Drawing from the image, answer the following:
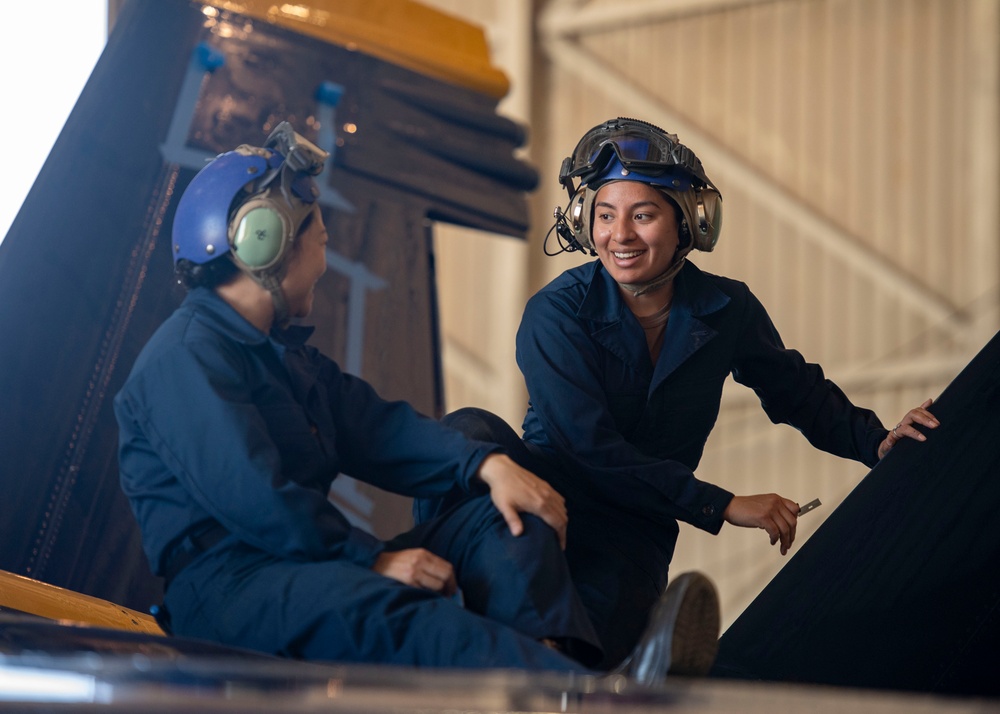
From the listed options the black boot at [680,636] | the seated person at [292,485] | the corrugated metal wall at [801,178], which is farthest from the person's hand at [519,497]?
the corrugated metal wall at [801,178]

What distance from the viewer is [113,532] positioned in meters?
2.16

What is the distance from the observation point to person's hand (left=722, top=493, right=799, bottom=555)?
1669 millimetres

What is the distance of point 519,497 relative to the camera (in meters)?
1.55

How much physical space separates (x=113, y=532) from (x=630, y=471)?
1070 mm

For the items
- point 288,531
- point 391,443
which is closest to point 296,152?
point 391,443

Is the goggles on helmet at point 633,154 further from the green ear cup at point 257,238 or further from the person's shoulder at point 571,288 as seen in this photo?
the green ear cup at point 257,238

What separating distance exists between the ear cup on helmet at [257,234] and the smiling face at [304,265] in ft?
0.14

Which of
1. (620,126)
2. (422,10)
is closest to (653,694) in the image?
(620,126)

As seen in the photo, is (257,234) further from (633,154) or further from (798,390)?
(798,390)

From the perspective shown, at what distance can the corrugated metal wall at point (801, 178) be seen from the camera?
277 inches

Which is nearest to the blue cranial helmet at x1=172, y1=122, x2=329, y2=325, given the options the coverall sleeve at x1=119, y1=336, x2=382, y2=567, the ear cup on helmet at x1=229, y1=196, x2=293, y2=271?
the ear cup on helmet at x1=229, y1=196, x2=293, y2=271

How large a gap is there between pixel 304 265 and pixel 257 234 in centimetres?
10

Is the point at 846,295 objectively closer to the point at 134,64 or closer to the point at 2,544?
the point at 134,64

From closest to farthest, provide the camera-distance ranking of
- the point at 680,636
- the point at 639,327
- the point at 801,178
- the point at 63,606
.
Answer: the point at 680,636 → the point at 639,327 → the point at 63,606 → the point at 801,178
